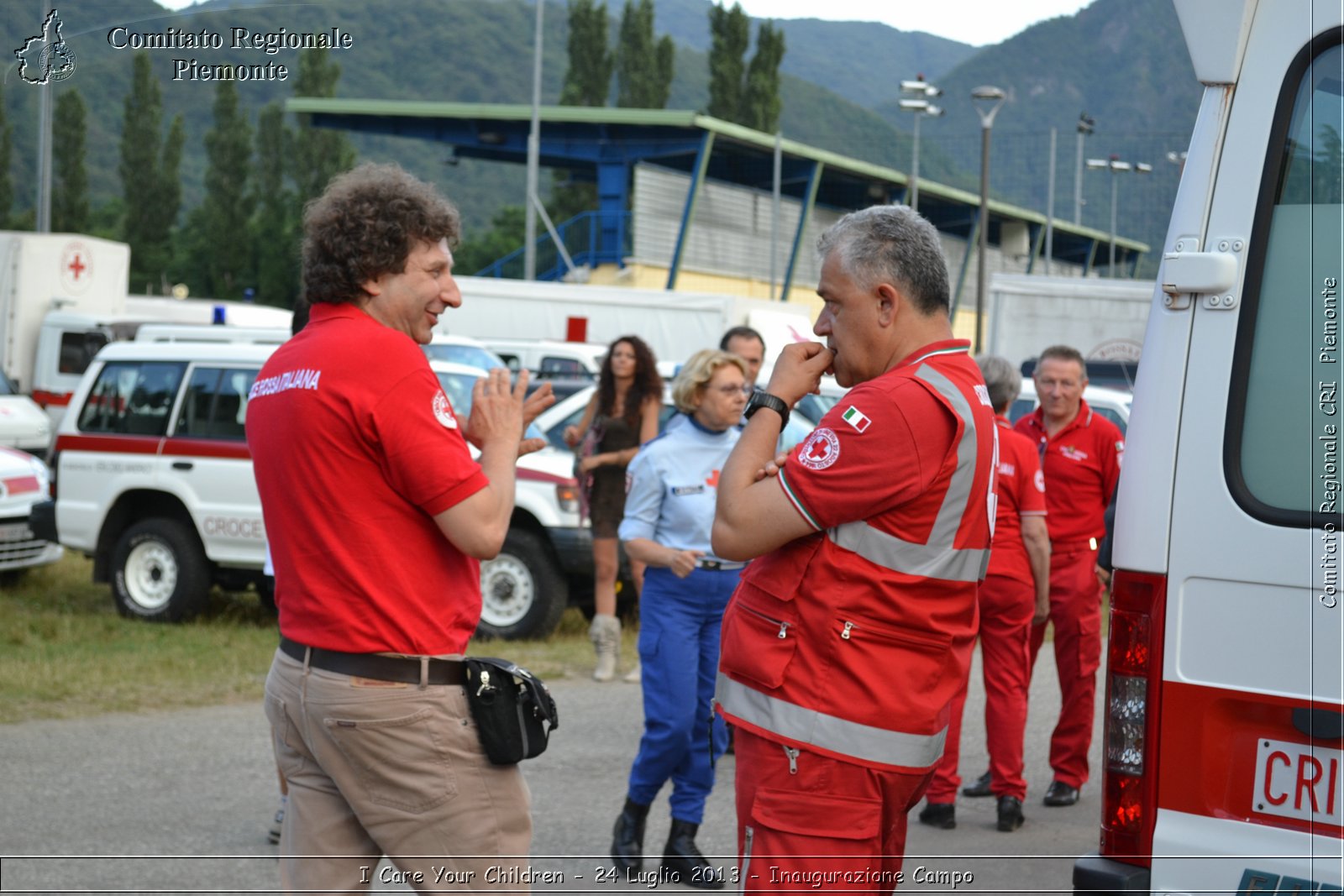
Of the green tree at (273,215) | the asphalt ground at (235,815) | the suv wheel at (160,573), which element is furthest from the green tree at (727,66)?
the asphalt ground at (235,815)

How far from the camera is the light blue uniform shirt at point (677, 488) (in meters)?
5.75

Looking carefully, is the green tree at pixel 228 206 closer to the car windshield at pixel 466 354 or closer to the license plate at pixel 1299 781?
the car windshield at pixel 466 354

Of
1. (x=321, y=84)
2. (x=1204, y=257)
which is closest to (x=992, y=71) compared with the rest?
(x=321, y=84)

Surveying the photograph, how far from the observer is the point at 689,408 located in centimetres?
588

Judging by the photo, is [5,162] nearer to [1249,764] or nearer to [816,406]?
[816,406]

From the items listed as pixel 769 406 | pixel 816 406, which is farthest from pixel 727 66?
pixel 769 406

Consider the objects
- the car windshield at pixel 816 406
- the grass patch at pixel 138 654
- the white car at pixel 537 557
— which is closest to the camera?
the grass patch at pixel 138 654

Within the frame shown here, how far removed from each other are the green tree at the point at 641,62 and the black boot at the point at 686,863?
52711mm

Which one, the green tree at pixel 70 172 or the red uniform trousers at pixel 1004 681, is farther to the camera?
the green tree at pixel 70 172

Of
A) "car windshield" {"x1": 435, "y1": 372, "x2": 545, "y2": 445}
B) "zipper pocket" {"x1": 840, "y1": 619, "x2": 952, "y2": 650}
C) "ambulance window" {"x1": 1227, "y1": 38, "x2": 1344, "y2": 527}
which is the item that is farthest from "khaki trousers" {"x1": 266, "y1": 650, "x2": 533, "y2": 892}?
"car windshield" {"x1": 435, "y1": 372, "x2": 545, "y2": 445}

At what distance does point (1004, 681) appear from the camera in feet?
21.4

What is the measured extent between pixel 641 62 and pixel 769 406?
5556cm

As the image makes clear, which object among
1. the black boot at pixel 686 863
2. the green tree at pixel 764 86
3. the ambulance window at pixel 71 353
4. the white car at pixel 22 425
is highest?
the green tree at pixel 764 86

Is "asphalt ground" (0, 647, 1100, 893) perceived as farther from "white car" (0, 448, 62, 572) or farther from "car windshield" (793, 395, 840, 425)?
"car windshield" (793, 395, 840, 425)
